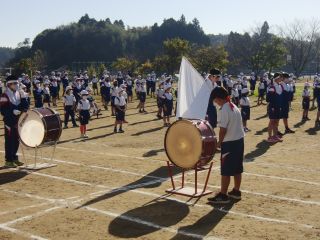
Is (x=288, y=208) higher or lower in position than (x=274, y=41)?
lower

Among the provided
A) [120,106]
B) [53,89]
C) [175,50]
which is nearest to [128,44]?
[175,50]

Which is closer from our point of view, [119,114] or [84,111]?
[84,111]

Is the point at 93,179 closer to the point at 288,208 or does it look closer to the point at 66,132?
the point at 288,208

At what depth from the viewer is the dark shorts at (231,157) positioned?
8.58 meters

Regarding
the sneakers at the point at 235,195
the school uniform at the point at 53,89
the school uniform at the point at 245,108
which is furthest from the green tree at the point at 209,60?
the sneakers at the point at 235,195

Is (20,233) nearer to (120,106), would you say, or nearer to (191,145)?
(191,145)

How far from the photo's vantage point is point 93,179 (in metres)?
10.8

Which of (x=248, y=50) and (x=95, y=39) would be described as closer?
(x=248, y=50)

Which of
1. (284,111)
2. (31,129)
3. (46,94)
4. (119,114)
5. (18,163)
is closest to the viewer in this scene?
(31,129)

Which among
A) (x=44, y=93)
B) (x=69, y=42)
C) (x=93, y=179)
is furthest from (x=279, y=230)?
(x=69, y=42)

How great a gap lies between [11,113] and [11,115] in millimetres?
55

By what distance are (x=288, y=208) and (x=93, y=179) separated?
180 inches

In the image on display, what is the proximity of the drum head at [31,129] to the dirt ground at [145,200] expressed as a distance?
2.70 feet

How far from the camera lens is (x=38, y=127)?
11906 mm
